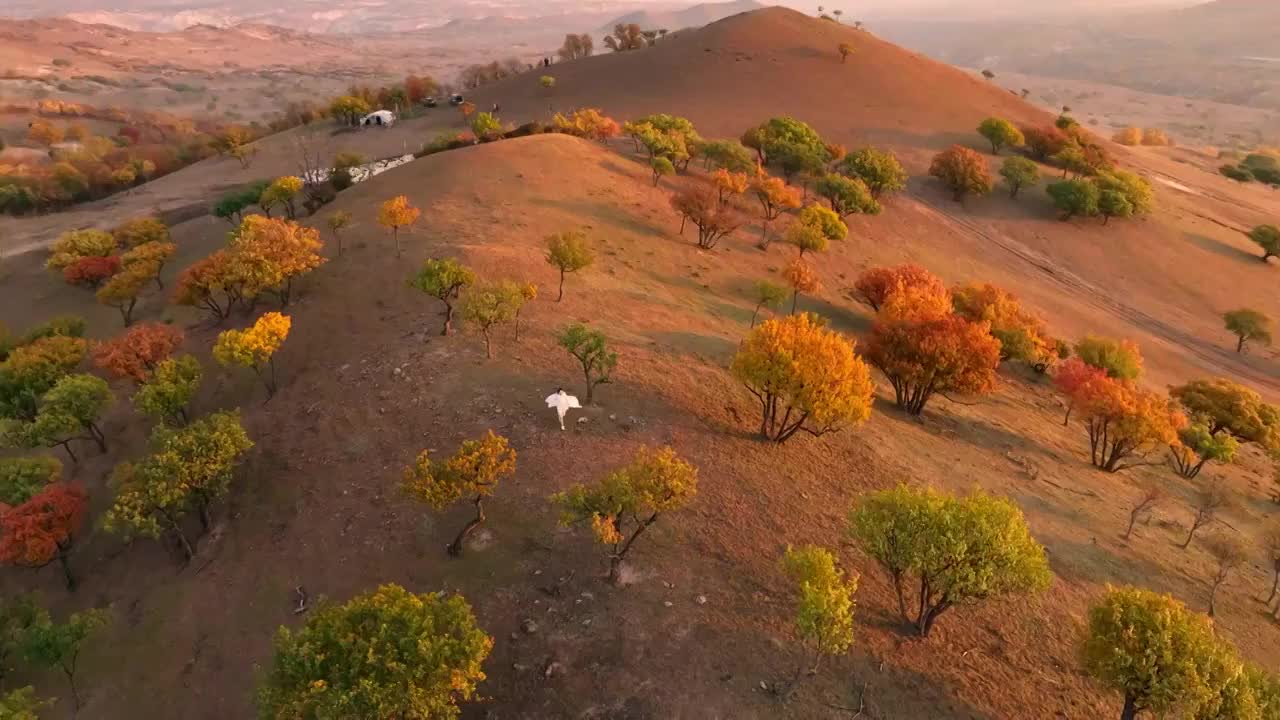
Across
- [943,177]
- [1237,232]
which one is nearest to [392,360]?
[943,177]

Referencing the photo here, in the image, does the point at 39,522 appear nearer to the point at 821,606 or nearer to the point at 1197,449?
the point at 821,606

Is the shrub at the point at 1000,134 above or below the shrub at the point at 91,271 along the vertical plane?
above

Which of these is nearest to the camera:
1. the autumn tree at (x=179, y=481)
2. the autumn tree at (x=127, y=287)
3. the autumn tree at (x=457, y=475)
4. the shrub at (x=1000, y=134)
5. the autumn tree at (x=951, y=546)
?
the autumn tree at (x=951, y=546)

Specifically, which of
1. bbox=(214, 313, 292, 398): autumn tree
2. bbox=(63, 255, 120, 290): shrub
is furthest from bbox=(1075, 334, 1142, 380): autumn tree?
bbox=(63, 255, 120, 290): shrub

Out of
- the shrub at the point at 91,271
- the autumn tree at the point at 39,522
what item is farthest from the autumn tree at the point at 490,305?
the shrub at the point at 91,271

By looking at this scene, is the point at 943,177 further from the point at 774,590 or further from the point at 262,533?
the point at 262,533

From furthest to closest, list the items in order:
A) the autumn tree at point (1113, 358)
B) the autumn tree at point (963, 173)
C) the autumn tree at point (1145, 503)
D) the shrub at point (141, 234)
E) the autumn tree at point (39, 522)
→ the autumn tree at point (963, 173) → the shrub at point (141, 234) → the autumn tree at point (1113, 358) → the autumn tree at point (1145, 503) → the autumn tree at point (39, 522)

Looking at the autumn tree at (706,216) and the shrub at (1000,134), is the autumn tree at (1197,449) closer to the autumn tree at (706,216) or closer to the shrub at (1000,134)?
the autumn tree at (706,216)
